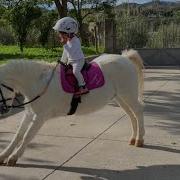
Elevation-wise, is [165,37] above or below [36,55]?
above

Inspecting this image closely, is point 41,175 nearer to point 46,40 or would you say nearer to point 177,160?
point 177,160

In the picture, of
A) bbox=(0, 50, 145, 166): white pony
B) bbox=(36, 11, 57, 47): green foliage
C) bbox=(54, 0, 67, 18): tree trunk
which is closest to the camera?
bbox=(0, 50, 145, 166): white pony

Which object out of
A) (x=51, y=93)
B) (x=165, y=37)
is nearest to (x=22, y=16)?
(x=165, y=37)

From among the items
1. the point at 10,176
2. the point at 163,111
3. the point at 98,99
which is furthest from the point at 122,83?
the point at 163,111

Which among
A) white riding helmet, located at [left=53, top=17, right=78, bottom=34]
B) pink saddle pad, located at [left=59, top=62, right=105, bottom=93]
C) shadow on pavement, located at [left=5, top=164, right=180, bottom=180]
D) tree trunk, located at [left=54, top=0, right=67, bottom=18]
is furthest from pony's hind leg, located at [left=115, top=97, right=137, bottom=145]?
tree trunk, located at [left=54, top=0, right=67, bottom=18]

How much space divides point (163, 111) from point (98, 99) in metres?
3.21

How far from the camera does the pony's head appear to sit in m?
5.44

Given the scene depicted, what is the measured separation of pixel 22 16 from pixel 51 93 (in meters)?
17.6

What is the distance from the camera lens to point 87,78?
241 inches

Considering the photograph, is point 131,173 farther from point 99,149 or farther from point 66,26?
point 66,26

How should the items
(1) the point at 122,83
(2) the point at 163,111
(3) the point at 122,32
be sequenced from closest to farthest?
(1) the point at 122,83 < (2) the point at 163,111 < (3) the point at 122,32

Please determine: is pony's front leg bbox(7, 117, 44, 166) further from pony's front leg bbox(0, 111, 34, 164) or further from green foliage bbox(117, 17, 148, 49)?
green foliage bbox(117, 17, 148, 49)

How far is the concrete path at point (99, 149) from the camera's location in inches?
219

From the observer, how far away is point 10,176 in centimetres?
543
